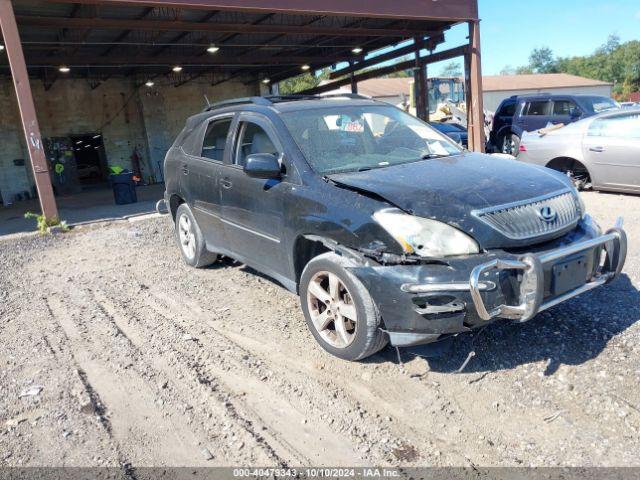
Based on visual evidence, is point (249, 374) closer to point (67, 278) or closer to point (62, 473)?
point (62, 473)

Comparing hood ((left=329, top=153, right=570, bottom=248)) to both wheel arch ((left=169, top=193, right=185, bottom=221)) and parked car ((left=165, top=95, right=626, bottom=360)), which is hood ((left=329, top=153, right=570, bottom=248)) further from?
wheel arch ((left=169, top=193, right=185, bottom=221))

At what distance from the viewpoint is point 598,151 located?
8117 mm

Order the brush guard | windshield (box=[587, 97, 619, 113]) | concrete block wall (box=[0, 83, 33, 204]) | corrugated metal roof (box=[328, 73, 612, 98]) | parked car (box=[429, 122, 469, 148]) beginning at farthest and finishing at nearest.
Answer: corrugated metal roof (box=[328, 73, 612, 98]) < concrete block wall (box=[0, 83, 33, 204]) < parked car (box=[429, 122, 469, 148]) < windshield (box=[587, 97, 619, 113]) < the brush guard

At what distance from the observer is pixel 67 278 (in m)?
6.09

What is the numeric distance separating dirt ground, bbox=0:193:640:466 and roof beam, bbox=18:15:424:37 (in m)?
7.73

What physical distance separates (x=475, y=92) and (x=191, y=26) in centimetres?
742

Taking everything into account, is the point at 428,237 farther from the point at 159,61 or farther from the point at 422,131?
the point at 159,61

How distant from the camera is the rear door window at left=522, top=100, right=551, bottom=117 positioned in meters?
13.7

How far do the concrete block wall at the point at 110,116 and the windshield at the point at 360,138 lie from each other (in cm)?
1711

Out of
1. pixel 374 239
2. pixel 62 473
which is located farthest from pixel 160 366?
pixel 374 239

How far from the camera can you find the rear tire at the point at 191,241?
18.6 ft

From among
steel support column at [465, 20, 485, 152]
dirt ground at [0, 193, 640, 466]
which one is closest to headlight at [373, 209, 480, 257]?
dirt ground at [0, 193, 640, 466]

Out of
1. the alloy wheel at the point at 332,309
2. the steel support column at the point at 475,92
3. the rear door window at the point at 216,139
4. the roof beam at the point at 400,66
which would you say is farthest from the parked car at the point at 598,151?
the alloy wheel at the point at 332,309

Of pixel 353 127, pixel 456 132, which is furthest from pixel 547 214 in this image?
pixel 456 132
